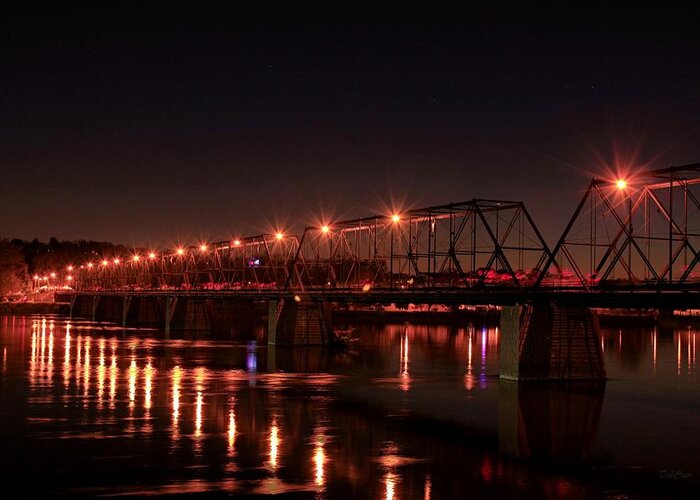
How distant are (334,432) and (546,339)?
1001 inches

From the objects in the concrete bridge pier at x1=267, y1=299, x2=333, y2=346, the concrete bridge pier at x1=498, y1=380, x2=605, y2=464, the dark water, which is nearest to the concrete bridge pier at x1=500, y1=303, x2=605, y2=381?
the concrete bridge pier at x1=498, y1=380, x2=605, y2=464

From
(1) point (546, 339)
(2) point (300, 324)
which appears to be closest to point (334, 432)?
(1) point (546, 339)

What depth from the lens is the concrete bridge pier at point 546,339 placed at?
60375 mm

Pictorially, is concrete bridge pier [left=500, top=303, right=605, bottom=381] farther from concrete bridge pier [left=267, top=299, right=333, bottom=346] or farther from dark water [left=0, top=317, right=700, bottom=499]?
concrete bridge pier [left=267, top=299, right=333, bottom=346]

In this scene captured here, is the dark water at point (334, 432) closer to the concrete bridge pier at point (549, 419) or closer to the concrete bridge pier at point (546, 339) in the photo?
the concrete bridge pier at point (549, 419)

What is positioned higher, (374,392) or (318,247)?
(318,247)

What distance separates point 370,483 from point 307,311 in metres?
70.2

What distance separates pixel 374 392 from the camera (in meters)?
57.2

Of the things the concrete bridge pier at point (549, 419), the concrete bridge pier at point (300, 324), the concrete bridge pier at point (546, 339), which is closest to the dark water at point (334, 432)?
the concrete bridge pier at point (549, 419)

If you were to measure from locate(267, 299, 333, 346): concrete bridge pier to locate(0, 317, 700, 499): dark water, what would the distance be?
847 inches

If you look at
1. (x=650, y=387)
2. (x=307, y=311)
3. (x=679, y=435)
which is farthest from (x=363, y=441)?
(x=307, y=311)

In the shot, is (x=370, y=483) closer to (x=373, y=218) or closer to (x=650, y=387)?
(x=650, y=387)

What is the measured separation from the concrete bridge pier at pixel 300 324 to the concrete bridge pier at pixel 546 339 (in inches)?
1545

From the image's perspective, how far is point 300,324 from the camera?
99062 millimetres
